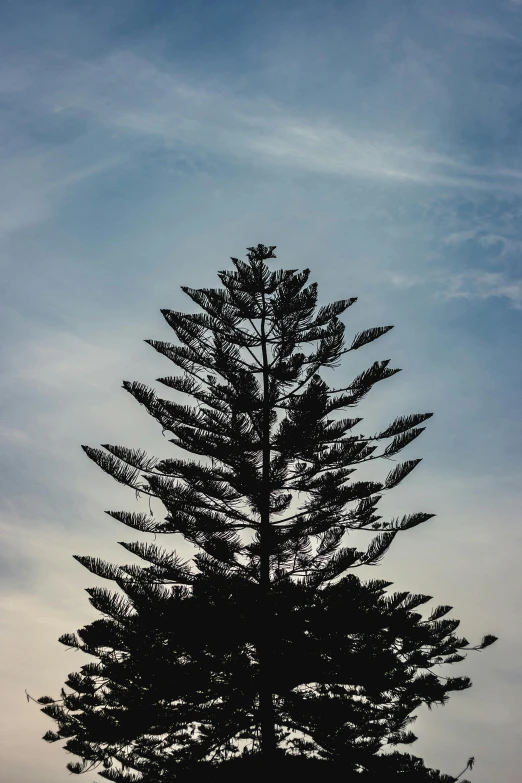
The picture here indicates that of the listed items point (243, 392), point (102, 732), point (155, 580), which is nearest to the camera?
point (102, 732)

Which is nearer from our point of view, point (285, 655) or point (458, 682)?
point (285, 655)

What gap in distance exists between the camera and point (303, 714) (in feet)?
24.8

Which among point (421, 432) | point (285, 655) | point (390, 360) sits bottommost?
point (285, 655)

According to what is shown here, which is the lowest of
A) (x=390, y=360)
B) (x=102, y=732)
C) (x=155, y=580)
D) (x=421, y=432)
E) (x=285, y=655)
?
(x=102, y=732)

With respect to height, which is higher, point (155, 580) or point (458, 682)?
point (155, 580)

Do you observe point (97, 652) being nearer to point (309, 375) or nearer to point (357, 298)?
point (309, 375)

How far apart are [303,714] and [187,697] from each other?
1159 millimetres

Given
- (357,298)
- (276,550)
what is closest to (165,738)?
(276,550)

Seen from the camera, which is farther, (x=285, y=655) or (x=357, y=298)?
(x=357, y=298)

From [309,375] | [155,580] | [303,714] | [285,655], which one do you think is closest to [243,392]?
[309,375]

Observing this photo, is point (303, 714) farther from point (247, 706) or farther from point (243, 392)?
point (243, 392)

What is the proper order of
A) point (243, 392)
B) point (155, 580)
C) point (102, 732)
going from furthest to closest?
point (243, 392) < point (155, 580) < point (102, 732)

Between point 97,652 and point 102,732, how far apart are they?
2.94ft

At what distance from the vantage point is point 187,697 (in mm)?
7637
